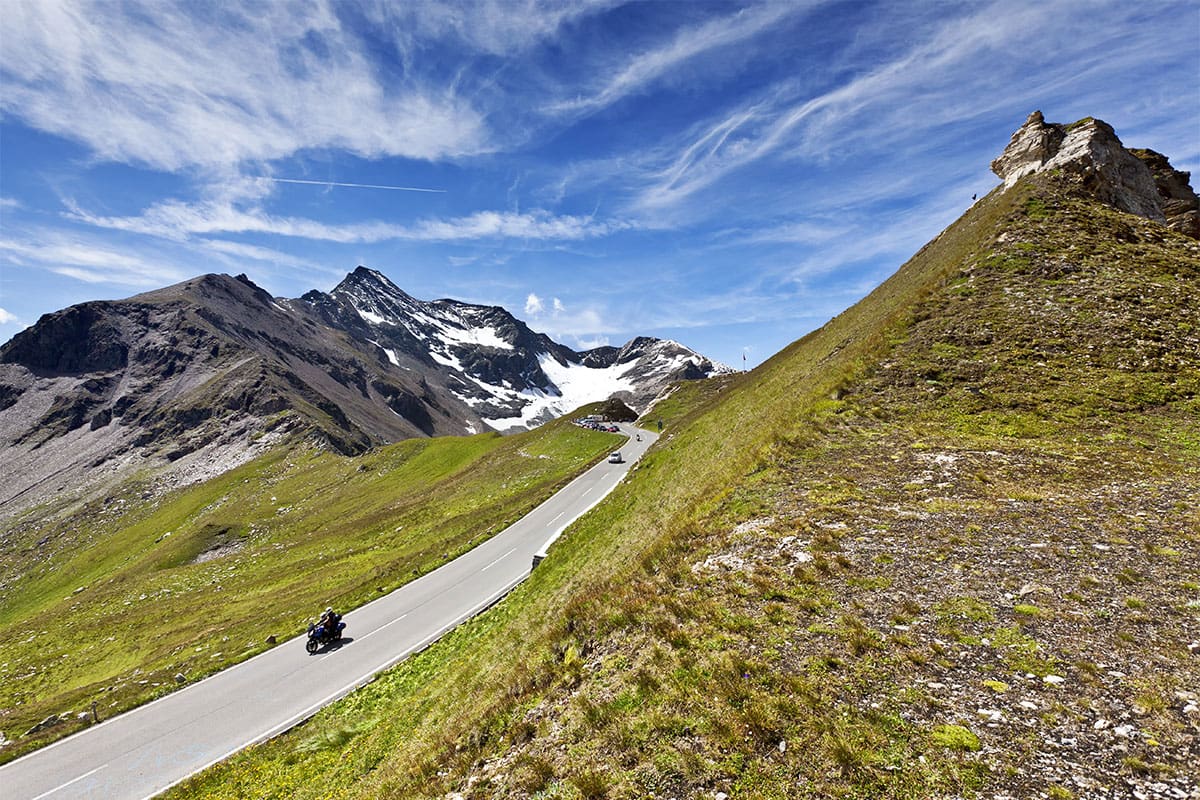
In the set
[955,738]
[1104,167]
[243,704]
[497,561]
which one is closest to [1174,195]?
[1104,167]

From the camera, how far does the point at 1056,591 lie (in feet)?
29.0

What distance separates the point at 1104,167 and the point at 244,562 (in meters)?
88.6

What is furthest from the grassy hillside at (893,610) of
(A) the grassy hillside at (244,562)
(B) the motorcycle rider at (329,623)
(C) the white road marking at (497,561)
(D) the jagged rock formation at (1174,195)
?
(D) the jagged rock formation at (1174,195)

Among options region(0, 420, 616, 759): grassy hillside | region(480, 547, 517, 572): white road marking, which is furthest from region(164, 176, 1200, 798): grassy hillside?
region(0, 420, 616, 759): grassy hillside

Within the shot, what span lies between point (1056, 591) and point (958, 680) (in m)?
3.54

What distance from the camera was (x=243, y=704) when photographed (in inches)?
826

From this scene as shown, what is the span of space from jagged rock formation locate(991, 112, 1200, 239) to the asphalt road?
45911mm

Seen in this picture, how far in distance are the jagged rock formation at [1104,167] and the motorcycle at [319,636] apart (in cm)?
5163

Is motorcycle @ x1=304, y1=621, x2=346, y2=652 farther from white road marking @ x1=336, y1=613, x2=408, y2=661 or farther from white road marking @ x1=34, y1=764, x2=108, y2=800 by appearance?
white road marking @ x1=34, y1=764, x2=108, y2=800

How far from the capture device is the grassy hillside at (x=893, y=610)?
6.21 meters

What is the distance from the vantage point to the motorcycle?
2483 cm

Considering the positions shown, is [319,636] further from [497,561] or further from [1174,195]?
[1174,195]

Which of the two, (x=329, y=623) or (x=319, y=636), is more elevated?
(x=329, y=623)

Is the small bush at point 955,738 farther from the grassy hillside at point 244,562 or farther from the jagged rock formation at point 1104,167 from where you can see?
the jagged rock formation at point 1104,167
